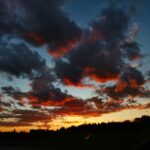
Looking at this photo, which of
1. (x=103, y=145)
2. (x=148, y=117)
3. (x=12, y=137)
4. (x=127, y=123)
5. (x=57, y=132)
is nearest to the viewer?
(x=148, y=117)

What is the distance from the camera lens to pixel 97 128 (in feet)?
342

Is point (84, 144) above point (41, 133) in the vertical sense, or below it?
below

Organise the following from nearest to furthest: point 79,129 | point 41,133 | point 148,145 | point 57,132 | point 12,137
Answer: point 148,145, point 79,129, point 57,132, point 41,133, point 12,137

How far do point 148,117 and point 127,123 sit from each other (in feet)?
135

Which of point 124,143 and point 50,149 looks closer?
point 124,143

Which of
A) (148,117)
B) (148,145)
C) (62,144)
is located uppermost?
(62,144)

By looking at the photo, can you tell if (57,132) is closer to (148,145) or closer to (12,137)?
(12,137)

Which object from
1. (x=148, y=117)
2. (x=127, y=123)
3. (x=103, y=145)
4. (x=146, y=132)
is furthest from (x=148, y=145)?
(x=127, y=123)

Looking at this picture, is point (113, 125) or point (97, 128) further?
→ point (97, 128)

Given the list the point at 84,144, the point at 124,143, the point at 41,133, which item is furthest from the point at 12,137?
the point at 124,143

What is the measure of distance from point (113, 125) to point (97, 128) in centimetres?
1091

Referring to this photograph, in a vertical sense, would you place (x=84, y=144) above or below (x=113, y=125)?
below

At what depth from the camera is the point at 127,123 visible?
7675 cm

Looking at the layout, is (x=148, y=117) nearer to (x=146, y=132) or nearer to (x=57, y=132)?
(x=146, y=132)
